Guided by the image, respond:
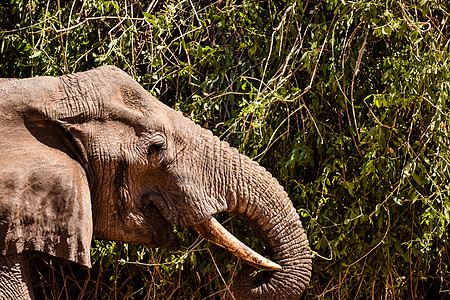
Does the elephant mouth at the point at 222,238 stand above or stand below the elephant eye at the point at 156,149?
below

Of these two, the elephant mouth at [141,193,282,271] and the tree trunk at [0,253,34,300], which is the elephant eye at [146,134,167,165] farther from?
the tree trunk at [0,253,34,300]

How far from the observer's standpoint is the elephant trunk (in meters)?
3.01

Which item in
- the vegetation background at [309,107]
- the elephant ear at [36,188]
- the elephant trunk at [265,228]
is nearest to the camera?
the elephant ear at [36,188]

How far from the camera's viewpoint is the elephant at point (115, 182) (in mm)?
2697

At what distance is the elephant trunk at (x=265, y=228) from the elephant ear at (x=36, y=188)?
0.47m

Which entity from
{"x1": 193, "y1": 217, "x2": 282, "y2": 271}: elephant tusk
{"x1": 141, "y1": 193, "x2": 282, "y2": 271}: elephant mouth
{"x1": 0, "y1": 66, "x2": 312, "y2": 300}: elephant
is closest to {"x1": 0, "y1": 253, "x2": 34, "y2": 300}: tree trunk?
{"x1": 0, "y1": 66, "x2": 312, "y2": 300}: elephant

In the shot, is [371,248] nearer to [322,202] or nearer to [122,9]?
[322,202]

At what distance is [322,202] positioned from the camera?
3729mm

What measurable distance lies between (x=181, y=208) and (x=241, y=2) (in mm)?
1655

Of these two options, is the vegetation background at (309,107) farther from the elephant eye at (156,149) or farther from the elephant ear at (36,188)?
the elephant ear at (36,188)

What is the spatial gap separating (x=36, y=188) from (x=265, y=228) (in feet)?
2.71

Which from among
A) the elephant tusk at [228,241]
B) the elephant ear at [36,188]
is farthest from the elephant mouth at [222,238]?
the elephant ear at [36,188]

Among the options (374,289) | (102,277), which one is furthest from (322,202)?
(102,277)

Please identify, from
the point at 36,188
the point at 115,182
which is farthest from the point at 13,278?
the point at 115,182
